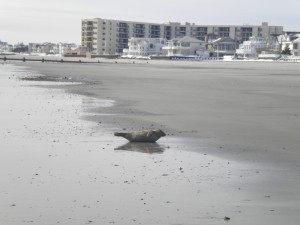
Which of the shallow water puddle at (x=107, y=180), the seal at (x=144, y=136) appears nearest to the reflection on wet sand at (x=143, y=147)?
the shallow water puddle at (x=107, y=180)

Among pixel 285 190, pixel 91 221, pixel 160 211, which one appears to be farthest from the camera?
pixel 285 190

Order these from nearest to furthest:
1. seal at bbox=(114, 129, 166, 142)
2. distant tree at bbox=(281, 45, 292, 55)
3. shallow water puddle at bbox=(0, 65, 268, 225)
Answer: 1. shallow water puddle at bbox=(0, 65, 268, 225)
2. seal at bbox=(114, 129, 166, 142)
3. distant tree at bbox=(281, 45, 292, 55)

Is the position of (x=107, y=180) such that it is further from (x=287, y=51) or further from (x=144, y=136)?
(x=287, y=51)

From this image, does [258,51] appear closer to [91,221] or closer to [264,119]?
[264,119]

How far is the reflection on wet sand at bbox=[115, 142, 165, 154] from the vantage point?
36.7 ft

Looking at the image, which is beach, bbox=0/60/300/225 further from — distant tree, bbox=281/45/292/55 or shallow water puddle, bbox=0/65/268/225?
distant tree, bbox=281/45/292/55

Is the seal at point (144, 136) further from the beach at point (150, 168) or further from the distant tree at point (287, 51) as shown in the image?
the distant tree at point (287, 51)

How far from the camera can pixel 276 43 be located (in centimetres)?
16650

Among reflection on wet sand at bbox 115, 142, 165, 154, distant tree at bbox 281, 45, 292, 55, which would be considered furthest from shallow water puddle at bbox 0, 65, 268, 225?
distant tree at bbox 281, 45, 292, 55

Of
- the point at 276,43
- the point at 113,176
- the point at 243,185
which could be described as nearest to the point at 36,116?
the point at 113,176

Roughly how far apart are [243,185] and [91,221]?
9.09 ft

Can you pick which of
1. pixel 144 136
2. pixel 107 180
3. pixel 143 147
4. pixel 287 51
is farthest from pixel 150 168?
pixel 287 51

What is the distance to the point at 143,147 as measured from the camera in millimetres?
11555

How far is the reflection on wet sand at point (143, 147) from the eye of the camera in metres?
11.2
